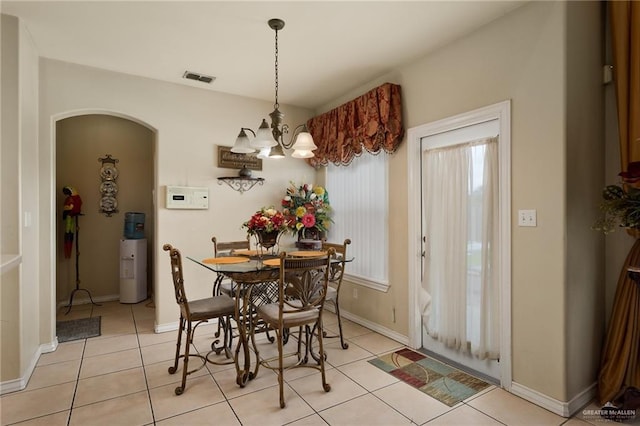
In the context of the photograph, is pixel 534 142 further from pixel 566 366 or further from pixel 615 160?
pixel 566 366

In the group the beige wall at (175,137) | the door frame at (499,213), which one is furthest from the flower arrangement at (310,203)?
the door frame at (499,213)

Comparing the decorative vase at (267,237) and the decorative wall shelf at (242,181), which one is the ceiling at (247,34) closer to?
the decorative wall shelf at (242,181)

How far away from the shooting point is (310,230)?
409cm

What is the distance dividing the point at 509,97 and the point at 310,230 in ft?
8.20

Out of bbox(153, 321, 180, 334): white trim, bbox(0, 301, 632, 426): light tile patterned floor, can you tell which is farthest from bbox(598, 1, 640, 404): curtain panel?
bbox(153, 321, 180, 334): white trim

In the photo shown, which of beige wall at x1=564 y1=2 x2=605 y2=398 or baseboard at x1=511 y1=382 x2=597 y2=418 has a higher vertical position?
beige wall at x1=564 y1=2 x2=605 y2=398

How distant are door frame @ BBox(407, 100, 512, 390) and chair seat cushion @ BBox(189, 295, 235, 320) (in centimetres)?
164

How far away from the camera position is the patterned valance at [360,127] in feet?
10.4

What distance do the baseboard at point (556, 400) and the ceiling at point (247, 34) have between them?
261 cm

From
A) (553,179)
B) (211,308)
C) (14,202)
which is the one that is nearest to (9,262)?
(14,202)

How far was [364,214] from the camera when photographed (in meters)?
3.80

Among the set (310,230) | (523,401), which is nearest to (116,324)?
(310,230)

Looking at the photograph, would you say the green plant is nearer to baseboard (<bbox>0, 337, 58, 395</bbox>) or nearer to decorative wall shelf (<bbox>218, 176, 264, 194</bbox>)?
decorative wall shelf (<bbox>218, 176, 264, 194</bbox>)

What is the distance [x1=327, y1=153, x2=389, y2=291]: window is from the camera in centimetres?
352
